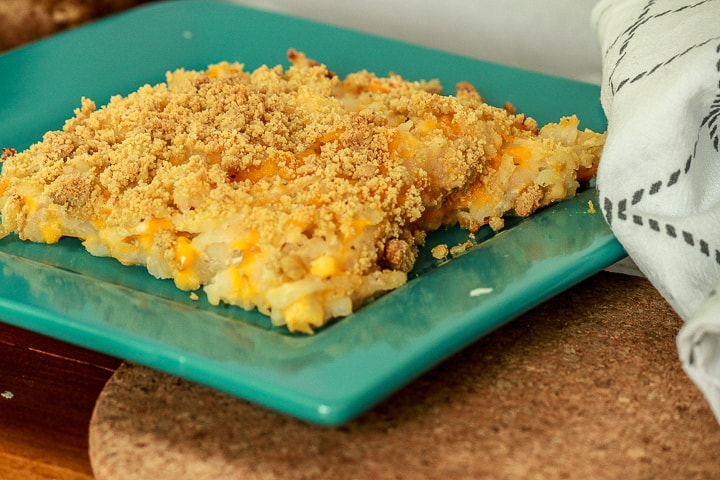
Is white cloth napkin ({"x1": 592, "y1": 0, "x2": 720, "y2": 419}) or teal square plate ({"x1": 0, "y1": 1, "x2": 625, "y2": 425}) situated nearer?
teal square plate ({"x1": 0, "y1": 1, "x2": 625, "y2": 425})

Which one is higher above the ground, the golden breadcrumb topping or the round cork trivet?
the golden breadcrumb topping

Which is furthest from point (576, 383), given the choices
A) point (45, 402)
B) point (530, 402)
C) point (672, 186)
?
point (45, 402)

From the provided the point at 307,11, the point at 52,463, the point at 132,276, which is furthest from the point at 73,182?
the point at 307,11

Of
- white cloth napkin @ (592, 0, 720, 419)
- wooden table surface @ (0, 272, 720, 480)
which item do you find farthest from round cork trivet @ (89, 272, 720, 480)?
white cloth napkin @ (592, 0, 720, 419)

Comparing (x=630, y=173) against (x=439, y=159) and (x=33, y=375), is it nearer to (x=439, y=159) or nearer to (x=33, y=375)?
(x=439, y=159)

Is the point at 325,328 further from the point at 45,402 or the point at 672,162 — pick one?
the point at 672,162

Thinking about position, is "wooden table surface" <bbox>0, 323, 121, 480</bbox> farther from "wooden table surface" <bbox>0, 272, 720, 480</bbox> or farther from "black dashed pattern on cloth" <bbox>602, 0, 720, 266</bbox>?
"black dashed pattern on cloth" <bbox>602, 0, 720, 266</bbox>

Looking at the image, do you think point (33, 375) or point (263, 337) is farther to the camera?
point (33, 375)
